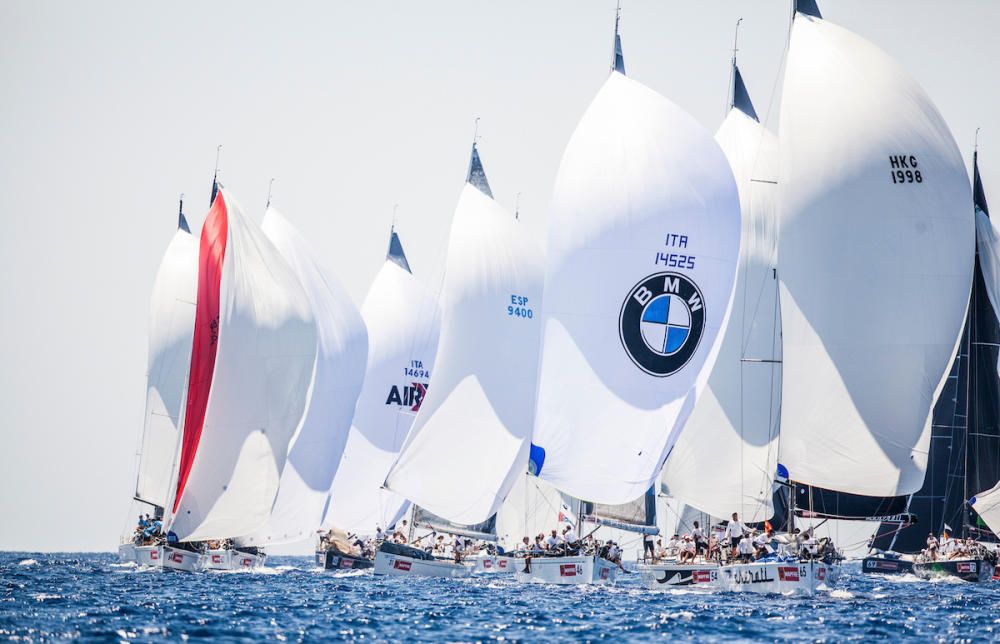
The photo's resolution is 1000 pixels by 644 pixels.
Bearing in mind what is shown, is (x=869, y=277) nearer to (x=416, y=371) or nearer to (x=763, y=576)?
(x=763, y=576)

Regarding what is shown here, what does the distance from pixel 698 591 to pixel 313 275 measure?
751 inches

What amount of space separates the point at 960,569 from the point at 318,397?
20518mm

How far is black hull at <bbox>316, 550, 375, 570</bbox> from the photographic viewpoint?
44375 millimetres

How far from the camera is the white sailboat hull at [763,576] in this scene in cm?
2906

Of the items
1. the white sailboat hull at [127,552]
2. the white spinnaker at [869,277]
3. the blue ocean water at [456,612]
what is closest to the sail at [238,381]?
the blue ocean water at [456,612]

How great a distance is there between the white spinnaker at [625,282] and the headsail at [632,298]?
25mm

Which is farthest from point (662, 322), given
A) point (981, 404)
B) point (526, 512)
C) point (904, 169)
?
point (526, 512)

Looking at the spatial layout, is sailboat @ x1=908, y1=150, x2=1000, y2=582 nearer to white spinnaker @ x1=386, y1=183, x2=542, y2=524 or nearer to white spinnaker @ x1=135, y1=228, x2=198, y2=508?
white spinnaker @ x1=386, y1=183, x2=542, y2=524

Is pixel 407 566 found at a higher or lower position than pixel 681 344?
lower

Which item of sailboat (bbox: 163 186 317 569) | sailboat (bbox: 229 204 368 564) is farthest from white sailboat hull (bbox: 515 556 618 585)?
sailboat (bbox: 229 204 368 564)

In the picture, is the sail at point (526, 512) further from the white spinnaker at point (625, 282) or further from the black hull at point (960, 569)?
the black hull at point (960, 569)

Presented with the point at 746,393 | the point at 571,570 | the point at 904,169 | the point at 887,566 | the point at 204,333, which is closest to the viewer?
the point at 904,169

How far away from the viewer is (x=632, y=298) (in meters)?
31.9

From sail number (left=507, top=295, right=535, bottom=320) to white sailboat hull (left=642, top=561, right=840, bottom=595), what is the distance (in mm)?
11016
